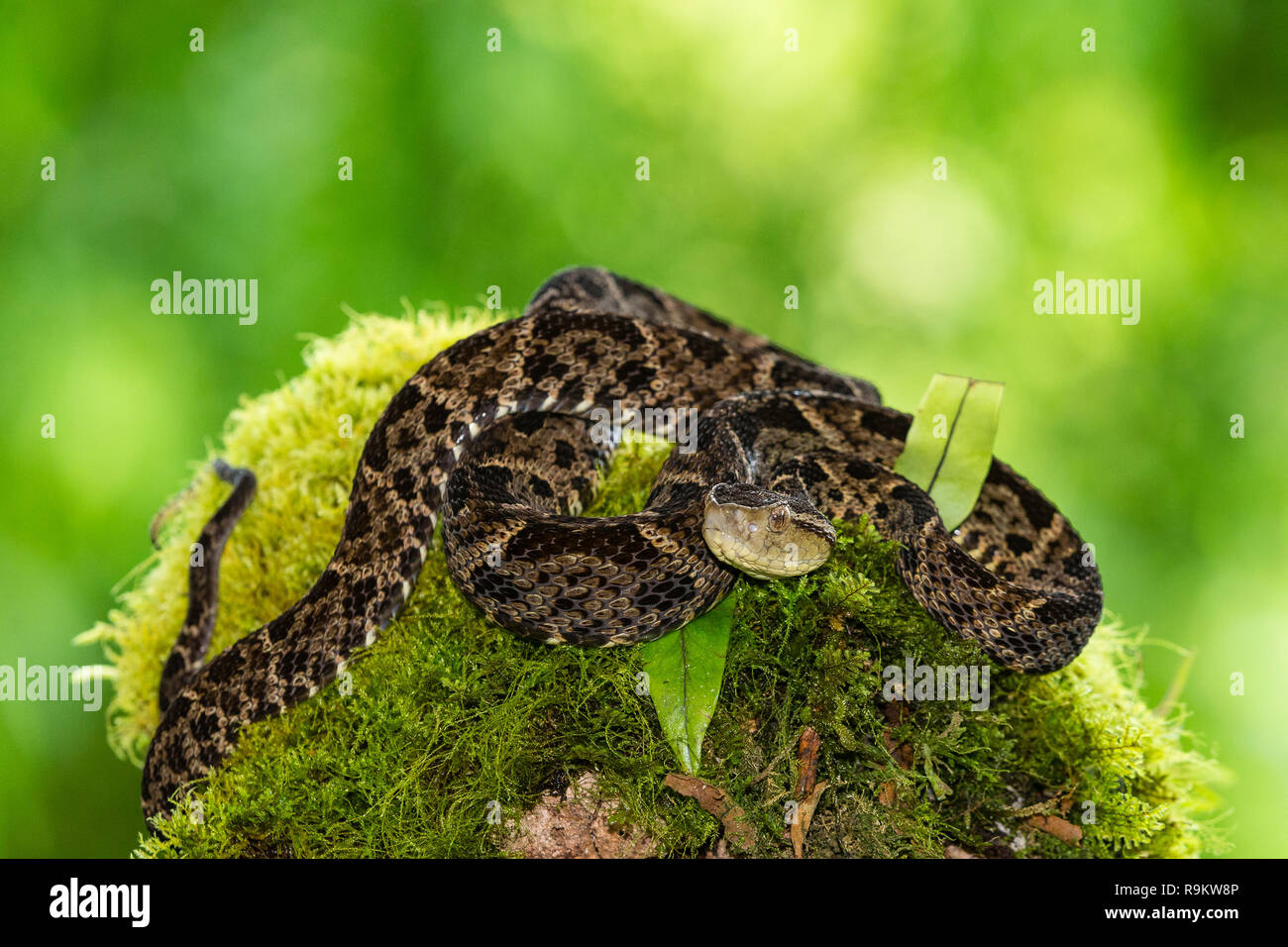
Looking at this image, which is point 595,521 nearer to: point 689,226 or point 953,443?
point 953,443

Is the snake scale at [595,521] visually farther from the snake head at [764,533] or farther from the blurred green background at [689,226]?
the blurred green background at [689,226]

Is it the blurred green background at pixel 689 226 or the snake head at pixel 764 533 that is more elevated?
the blurred green background at pixel 689 226

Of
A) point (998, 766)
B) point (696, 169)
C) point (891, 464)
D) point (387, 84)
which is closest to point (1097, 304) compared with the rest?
point (696, 169)

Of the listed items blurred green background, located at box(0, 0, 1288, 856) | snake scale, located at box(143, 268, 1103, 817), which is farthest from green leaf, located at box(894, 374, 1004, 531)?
blurred green background, located at box(0, 0, 1288, 856)

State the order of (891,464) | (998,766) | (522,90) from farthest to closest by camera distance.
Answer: (522,90), (891,464), (998,766)

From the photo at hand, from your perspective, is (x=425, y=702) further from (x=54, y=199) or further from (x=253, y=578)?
(x=54, y=199)

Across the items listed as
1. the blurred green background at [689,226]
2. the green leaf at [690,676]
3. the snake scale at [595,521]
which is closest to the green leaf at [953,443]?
the snake scale at [595,521]

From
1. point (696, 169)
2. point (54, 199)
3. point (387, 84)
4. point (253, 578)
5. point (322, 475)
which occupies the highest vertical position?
point (387, 84)
